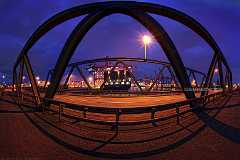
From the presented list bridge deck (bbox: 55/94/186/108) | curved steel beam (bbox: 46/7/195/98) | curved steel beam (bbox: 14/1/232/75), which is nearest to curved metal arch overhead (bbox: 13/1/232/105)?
curved steel beam (bbox: 14/1/232/75)

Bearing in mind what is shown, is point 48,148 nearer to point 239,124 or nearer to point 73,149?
point 73,149

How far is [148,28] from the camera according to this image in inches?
884

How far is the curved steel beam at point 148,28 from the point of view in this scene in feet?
Answer: 71.9

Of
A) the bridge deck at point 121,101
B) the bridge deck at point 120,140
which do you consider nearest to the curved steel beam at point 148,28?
the bridge deck at point 121,101

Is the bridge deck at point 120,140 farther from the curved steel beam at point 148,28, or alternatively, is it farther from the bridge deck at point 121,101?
the bridge deck at point 121,101

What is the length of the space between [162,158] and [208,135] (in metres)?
4.34

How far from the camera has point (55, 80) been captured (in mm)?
22984

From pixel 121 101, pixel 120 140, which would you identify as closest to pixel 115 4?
pixel 120 140

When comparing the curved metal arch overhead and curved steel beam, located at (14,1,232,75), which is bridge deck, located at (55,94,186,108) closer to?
the curved metal arch overhead

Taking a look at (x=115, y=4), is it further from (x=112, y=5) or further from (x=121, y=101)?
(x=121, y=101)

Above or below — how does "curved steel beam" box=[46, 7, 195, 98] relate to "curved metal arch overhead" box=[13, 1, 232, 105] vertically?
below

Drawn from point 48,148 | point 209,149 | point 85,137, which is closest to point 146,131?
point 85,137

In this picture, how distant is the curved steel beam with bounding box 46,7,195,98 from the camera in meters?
21.9

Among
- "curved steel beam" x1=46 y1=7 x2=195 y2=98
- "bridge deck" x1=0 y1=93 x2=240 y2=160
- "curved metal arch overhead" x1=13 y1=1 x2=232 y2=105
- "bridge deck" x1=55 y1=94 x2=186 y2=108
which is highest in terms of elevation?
"curved metal arch overhead" x1=13 y1=1 x2=232 y2=105
